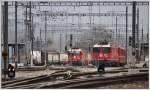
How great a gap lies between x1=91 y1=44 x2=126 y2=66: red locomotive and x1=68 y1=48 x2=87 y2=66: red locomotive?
28cm

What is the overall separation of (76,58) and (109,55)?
103 cm

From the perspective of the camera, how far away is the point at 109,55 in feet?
36.8

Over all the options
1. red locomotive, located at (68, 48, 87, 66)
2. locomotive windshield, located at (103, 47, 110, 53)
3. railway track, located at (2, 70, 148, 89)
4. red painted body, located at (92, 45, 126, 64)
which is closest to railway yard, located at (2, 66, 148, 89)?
railway track, located at (2, 70, 148, 89)

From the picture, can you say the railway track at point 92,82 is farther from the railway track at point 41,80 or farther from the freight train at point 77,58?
the freight train at point 77,58

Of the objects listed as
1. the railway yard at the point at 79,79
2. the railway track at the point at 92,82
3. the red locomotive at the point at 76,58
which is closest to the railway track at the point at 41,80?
the railway yard at the point at 79,79

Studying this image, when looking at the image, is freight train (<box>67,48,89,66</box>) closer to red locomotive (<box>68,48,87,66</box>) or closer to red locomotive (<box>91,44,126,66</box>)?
red locomotive (<box>68,48,87,66</box>)

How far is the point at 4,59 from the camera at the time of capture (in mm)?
10219

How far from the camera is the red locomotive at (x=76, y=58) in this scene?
10.7 meters

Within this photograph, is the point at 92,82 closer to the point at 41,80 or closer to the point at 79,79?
the point at 79,79

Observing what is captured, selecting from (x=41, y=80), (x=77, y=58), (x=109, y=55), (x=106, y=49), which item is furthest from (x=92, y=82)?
(x=106, y=49)

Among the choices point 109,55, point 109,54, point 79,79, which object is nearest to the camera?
point 79,79

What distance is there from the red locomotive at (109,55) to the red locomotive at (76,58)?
28 cm

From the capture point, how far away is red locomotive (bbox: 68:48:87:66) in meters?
10.7

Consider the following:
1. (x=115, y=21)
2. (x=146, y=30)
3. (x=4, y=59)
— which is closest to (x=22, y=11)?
(x=4, y=59)
